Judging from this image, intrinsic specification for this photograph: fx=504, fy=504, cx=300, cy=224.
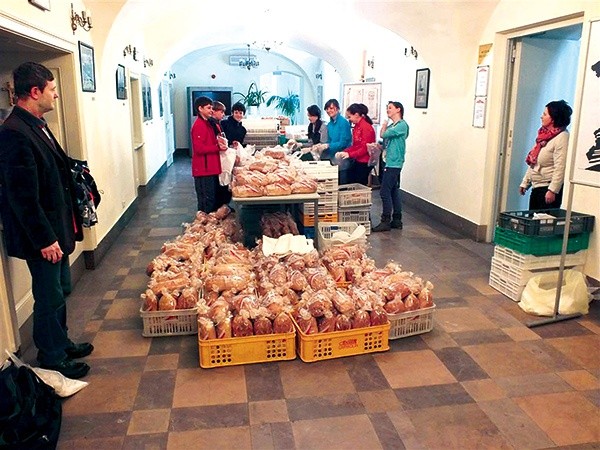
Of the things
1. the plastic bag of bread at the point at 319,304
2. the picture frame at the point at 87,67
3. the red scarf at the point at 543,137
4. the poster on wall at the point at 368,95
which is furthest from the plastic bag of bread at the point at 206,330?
the poster on wall at the point at 368,95

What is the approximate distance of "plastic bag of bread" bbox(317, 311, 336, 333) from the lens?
3031 millimetres

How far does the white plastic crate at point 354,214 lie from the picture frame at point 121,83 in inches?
121

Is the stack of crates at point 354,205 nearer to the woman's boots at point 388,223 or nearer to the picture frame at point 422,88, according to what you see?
the woman's boots at point 388,223

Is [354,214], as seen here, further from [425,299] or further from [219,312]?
[219,312]

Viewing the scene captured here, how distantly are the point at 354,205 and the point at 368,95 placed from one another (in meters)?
4.12

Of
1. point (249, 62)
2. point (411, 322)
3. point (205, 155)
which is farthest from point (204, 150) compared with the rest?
point (249, 62)

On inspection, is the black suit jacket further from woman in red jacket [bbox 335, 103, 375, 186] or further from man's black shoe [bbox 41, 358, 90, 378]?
woman in red jacket [bbox 335, 103, 375, 186]

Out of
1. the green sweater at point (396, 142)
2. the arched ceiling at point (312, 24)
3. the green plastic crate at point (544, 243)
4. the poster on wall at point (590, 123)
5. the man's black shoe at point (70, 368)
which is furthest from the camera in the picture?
the green sweater at point (396, 142)

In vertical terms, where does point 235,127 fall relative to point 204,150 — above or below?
above

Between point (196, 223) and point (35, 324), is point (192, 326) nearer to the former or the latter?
point (35, 324)

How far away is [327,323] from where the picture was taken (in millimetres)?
3041

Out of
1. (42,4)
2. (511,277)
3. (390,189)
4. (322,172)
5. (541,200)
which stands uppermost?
(42,4)

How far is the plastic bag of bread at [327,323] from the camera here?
9.95 ft

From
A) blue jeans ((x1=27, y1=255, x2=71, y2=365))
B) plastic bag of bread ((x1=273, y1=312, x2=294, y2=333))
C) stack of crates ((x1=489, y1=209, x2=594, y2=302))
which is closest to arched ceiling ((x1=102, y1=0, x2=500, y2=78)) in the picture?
stack of crates ((x1=489, y1=209, x2=594, y2=302))
